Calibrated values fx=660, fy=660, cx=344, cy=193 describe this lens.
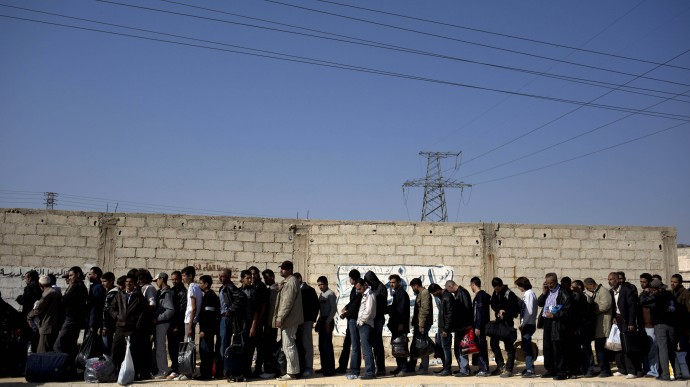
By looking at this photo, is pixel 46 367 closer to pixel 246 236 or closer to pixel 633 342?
pixel 246 236

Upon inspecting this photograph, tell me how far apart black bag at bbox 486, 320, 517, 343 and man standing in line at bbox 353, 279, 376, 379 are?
2232 millimetres

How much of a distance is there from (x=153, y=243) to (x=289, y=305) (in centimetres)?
545

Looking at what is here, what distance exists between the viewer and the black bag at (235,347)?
1103cm

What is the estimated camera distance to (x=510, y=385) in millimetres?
10891

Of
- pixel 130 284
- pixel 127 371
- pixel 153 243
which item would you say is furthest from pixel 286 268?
pixel 153 243

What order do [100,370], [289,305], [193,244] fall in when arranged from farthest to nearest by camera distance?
[193,244], [289,305], [100,370]

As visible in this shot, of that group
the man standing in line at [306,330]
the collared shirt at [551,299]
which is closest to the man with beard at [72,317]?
the man standing in line at [306,330]

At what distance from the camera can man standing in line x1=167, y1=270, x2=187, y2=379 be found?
1166 cm

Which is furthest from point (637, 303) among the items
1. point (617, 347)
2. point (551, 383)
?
point (551, 383)

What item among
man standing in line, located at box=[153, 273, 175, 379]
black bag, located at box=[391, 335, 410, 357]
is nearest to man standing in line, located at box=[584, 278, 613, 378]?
black bag, located at box=[391, 335, 410, 357]

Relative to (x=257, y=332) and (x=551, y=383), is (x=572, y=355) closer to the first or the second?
(x=551, y=383)

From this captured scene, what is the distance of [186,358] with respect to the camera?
36.7 ft

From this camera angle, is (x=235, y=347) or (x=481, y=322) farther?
(x=481, y=322)

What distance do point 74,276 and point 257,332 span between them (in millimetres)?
3373
